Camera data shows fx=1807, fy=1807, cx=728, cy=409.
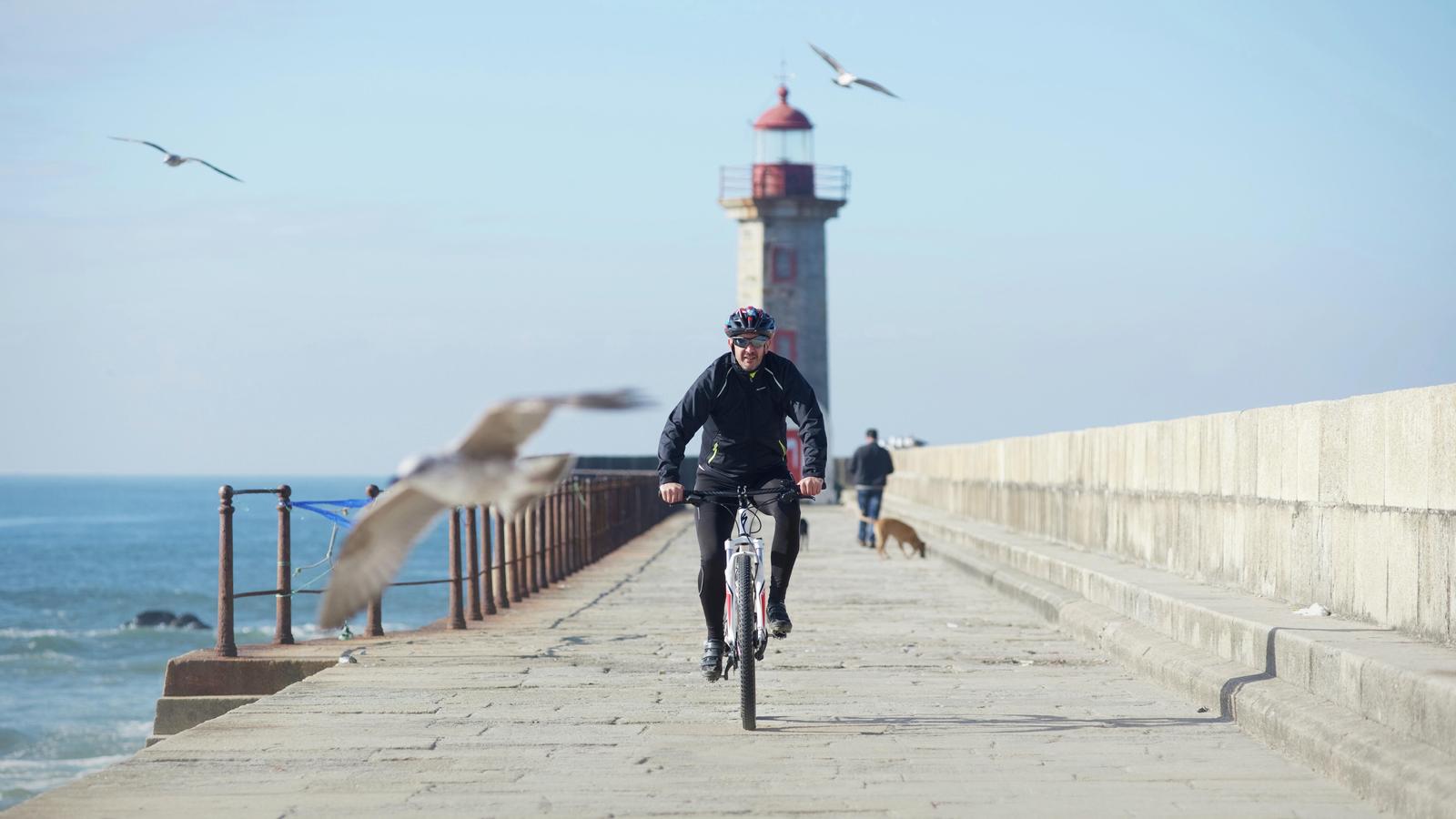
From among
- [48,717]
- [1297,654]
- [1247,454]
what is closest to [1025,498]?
[1247,454]

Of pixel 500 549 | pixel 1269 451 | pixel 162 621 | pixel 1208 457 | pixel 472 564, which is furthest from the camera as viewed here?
pixel 162 621

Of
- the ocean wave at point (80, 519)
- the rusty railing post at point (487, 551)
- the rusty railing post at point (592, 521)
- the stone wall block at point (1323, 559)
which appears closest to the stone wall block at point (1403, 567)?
the stone wall block at point (1323, 559)

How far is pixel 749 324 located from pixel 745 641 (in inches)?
56.1

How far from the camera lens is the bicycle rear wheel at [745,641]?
8.12m

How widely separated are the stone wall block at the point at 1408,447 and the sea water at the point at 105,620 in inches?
206

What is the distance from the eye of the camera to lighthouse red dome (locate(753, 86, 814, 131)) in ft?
186

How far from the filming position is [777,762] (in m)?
7.29

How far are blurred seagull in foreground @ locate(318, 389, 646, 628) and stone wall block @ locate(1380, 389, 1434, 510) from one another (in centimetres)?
411

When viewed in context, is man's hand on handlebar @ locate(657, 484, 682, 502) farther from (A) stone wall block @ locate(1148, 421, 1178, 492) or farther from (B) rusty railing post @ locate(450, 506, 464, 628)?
(A) stone wall block @ locate(1148, 421, 1178, 492)

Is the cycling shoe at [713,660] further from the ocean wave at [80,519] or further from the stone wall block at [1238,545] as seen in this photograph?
the ocean wave at [80,519]

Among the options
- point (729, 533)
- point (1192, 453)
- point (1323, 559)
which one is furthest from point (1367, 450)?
point (1192, 453)

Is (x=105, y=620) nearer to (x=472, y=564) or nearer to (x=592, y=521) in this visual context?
(x=592, y=521)

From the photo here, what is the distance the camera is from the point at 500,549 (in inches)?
626

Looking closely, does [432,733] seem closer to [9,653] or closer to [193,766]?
[193,766]
